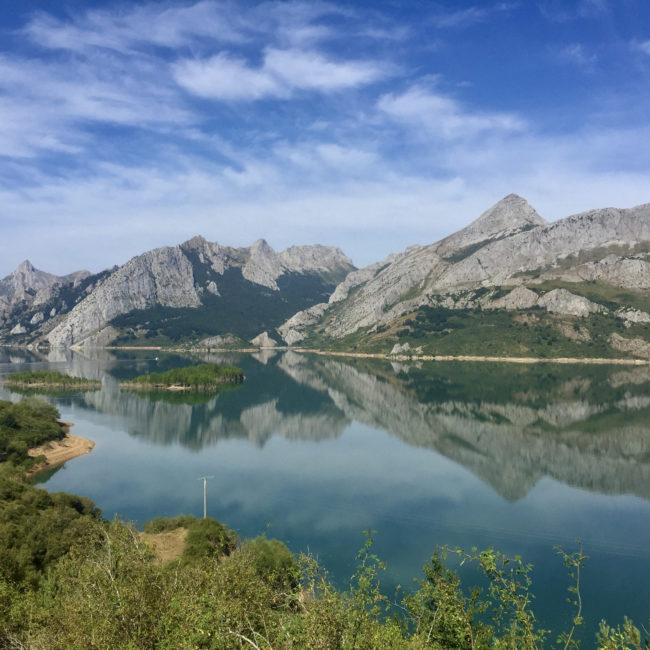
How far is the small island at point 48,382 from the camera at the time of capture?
621 feet

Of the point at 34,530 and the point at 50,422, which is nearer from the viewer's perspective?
the point at 34,530

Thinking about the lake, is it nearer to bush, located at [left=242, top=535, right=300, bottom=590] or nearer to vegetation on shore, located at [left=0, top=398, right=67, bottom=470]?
bush, located at [left=242, top=535, right=300, bottom=590]

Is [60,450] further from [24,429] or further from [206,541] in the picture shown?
[206,541]

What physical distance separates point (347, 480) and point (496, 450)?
127ft

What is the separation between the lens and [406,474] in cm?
8781

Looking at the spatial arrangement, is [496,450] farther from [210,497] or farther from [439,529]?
[210,497]

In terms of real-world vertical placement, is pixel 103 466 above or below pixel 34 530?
below

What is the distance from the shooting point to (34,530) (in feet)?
152

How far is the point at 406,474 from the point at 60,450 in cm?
7116

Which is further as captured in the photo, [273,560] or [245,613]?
[273,560]

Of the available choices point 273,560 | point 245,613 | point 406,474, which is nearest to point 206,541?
point 273,560

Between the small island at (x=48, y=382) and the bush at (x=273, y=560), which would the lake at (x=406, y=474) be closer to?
the bush at (x=273, y=560)

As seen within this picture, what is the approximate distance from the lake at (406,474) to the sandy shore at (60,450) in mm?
2997

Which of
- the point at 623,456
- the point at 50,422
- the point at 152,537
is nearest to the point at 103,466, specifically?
the point at 50,422
